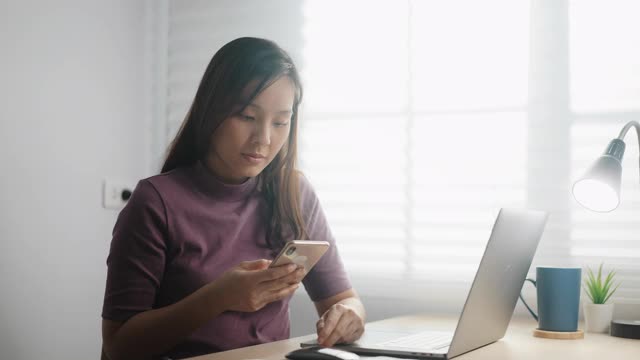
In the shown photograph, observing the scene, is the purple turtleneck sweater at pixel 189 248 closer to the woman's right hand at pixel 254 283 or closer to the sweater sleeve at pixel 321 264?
the sweater sleeve at pixel 321 264

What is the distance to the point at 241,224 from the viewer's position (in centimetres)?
173

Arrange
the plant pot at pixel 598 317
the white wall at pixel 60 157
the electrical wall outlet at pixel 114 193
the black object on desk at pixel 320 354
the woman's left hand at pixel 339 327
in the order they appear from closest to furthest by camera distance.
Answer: the black object on desk at pixel 320 354
the woman's left hand at pixel 339 327
the plant pot at pixel 598 317
the white wall at pixel 60 157
the electrical wall outlet at pixel 114 193

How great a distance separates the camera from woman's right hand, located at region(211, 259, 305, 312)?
1358mm

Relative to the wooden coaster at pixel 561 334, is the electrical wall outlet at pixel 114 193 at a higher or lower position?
higher

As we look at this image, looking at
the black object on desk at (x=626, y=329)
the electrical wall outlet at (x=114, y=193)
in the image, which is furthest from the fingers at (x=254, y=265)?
the electrical wall outlet at (x=114, y=193)

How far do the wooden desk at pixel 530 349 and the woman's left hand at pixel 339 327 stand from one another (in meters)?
0.07

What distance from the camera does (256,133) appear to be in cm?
165

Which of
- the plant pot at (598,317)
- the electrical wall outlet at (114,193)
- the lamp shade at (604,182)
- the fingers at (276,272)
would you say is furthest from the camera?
the electrical wall outlet at (114,193)

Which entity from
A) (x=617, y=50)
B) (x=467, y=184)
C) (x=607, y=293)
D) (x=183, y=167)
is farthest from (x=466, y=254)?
(x=183, y=167)

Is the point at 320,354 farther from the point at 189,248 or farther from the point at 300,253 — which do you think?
the point at 189,248

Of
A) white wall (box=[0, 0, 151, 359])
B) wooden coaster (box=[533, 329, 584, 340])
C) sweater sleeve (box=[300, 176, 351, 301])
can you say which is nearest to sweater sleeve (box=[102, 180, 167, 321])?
sweater sleeve (box=[300, 176, 351, 301])

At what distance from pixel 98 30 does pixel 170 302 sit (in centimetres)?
119

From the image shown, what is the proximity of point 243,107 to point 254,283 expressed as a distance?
44 cm

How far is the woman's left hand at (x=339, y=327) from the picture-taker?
145cm
